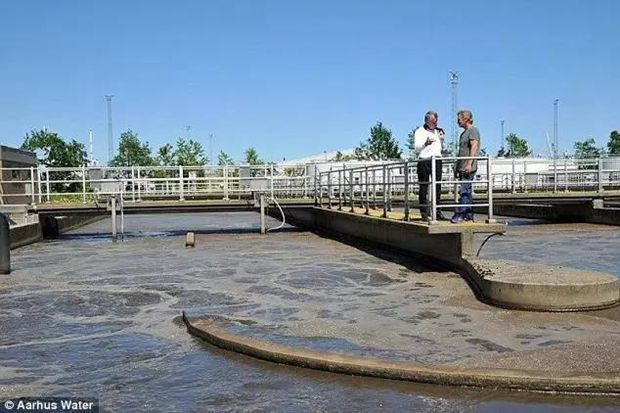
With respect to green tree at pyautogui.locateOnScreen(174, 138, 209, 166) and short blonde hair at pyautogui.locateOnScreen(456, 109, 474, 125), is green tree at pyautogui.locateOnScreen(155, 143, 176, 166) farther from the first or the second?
short blonde hair at pyautogui.locateOnScreen(456, 109, 474, 125)

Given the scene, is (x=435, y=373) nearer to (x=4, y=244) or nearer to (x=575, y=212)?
(x=4, y=244)

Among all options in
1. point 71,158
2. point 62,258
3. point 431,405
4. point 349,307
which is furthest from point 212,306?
point 71,158

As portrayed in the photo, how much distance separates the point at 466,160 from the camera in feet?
37.1

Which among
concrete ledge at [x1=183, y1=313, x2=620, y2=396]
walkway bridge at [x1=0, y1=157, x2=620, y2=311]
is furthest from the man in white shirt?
concrete ledge at [x1=183, y1=313, x2=620, y2=396]

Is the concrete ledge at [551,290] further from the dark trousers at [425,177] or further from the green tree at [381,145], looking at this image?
the green tree at [381,145]

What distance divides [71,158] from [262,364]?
6031cm

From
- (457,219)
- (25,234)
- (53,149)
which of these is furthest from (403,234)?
(53,149)

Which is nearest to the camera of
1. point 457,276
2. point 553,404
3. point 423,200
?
point 553,404

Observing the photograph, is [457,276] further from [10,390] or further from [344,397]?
[10,390]

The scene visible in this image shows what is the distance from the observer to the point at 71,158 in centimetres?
6250

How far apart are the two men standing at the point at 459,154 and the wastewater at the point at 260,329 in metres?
1.14

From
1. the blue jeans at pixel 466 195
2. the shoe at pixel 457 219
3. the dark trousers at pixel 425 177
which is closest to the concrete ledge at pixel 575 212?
the dark trousers at pixel 425 177

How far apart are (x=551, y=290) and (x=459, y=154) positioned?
13.3 ft

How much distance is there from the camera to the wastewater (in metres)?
5.27
